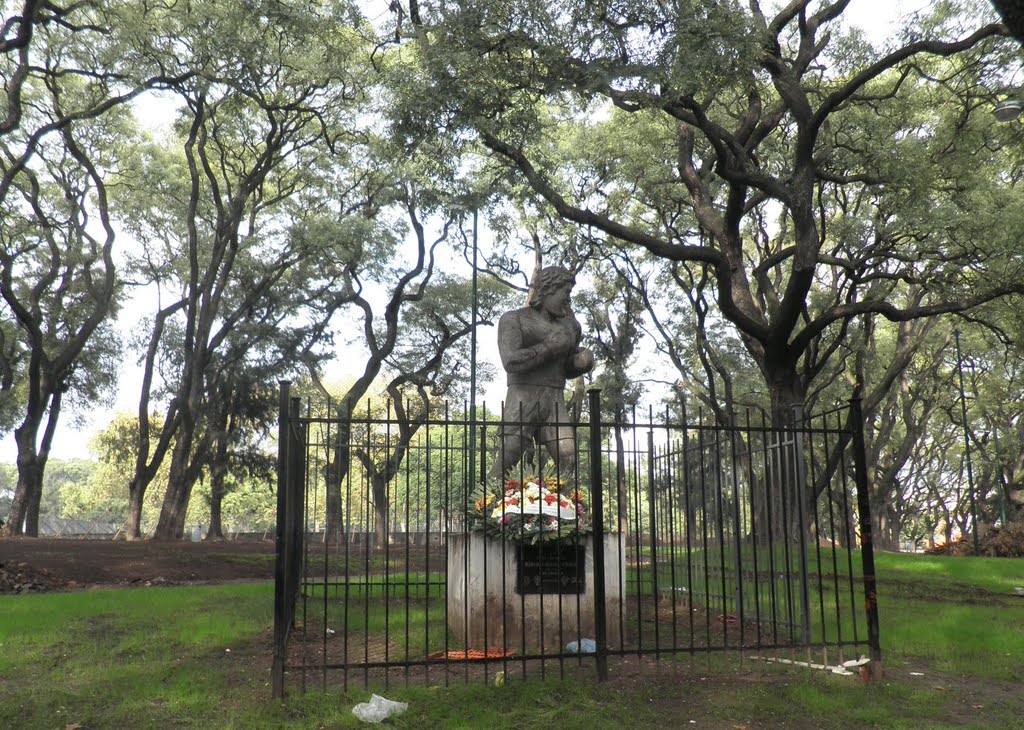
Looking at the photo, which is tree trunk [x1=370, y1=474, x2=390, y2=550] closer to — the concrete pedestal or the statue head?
the concrete pedestal

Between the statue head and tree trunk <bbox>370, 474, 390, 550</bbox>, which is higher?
the statue head

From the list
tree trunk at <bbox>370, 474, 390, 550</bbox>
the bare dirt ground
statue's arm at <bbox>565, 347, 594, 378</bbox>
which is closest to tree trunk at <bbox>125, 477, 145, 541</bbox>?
the bare dirt ground

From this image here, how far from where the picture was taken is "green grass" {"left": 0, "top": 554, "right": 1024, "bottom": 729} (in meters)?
6.13

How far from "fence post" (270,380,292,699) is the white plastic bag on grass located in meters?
0.68

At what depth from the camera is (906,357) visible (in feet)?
71.5

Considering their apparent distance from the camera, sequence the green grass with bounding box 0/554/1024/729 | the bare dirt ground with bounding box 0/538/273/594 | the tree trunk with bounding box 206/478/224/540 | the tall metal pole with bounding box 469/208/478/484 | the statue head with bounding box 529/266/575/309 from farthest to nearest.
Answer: the tree trunk with bounding box 206/478/224/540, the bare dirt ground with bounding box 0/538/273/594, the statue head with bounding box 529/266/575/309, the tall metal pole with bounding box 469/208/478/484, the green grass with bounding box 0/554/1024/729

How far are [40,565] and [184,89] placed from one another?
473 inches

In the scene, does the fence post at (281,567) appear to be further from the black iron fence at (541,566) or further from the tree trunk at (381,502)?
the tree trunk at (381,502)

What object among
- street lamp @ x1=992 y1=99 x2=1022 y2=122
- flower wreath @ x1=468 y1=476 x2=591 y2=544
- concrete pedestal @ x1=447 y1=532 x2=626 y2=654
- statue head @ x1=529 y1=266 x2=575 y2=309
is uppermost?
street lamp @ x1=992 y1=99 x2=1022 y2=122

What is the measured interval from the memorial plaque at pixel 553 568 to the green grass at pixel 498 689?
2.85ft

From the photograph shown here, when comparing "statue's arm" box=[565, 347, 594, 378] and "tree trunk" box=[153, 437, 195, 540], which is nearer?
"statue's arm" box=[565, 347, 594, 378]

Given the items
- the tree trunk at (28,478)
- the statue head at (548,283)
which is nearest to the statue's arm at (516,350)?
the statue head at (548,283)

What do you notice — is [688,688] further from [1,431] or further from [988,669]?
[1,431]

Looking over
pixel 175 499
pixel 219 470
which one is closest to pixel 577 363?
pixel 175 499
